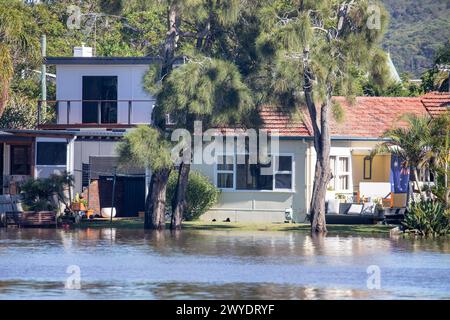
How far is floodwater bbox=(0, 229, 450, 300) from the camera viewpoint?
24891 mm

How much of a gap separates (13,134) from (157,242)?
30.7ft

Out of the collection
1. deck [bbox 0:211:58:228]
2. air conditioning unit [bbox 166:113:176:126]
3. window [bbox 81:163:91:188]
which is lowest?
deck [bbox 0:211:58:228]

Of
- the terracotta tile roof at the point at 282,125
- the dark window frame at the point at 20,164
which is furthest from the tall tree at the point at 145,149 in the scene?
the dark window frame at the point at 20,164

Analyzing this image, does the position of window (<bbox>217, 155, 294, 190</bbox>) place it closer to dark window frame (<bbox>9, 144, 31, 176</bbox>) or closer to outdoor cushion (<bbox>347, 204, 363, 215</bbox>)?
outdoor cushion (<bbox>347, 204, 363, 215</bbox>)

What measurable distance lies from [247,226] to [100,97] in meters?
9.41

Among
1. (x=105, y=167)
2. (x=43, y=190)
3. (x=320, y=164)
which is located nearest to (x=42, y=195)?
→ (x=43, y=190)

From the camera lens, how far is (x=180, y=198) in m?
41.4

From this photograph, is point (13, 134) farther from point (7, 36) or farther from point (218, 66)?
point (218, 66)

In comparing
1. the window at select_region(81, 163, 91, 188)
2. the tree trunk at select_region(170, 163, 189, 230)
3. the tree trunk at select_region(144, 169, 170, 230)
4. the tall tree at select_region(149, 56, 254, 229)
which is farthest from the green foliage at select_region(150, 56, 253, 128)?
the window at select_region(81, 163, 91, 188)

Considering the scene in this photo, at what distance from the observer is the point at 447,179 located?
38.8m

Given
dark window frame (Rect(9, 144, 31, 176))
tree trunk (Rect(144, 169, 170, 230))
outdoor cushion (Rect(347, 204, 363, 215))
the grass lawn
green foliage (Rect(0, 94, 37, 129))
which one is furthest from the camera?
green foliage (Rect(0, 94, 37, 129))

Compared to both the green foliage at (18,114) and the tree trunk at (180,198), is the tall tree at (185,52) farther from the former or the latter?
the green foliage at (18,114)

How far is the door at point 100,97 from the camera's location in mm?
48531

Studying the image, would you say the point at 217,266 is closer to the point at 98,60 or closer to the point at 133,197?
the point at 133,197
